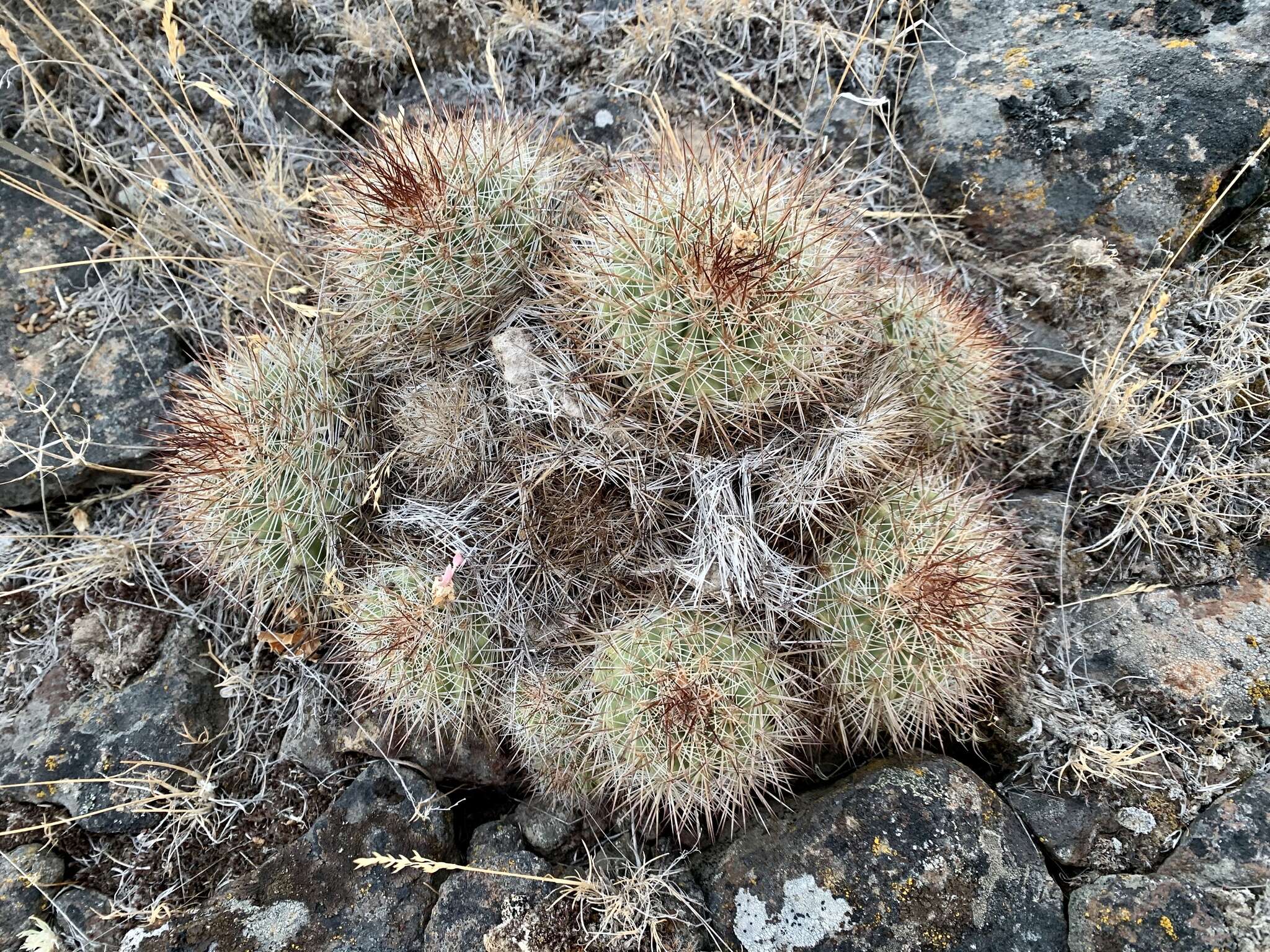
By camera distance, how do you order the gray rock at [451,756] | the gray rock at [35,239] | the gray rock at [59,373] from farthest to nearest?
the gray rock at [35,239] → the gray rock at [59,373] → the gray rock at [451,756]

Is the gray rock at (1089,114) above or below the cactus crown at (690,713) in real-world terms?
above

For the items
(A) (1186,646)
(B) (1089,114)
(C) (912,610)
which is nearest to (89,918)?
(C) (912,610)

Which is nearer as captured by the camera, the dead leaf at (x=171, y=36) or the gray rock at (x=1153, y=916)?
the gray rock at (x=1153, y=916)

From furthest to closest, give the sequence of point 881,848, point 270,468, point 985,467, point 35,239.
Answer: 1. point 35,239
2. point 985,467
3. point 270,468
4. point 881,848

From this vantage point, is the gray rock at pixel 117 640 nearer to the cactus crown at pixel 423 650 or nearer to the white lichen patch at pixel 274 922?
the cactus crown at pixel 423 650

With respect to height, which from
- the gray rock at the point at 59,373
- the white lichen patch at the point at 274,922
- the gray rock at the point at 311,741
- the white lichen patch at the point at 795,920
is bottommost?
the gray rock at the point at 311,741

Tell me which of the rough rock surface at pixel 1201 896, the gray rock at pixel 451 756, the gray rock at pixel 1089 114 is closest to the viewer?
the rough rock surface at pixel 1201 896

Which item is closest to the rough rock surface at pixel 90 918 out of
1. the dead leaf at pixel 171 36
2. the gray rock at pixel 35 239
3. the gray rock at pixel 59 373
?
the gray rock at pixel 59 373

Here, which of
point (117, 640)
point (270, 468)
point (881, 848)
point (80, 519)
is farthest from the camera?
point (80, 519)

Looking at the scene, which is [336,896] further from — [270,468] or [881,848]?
[881,848]
